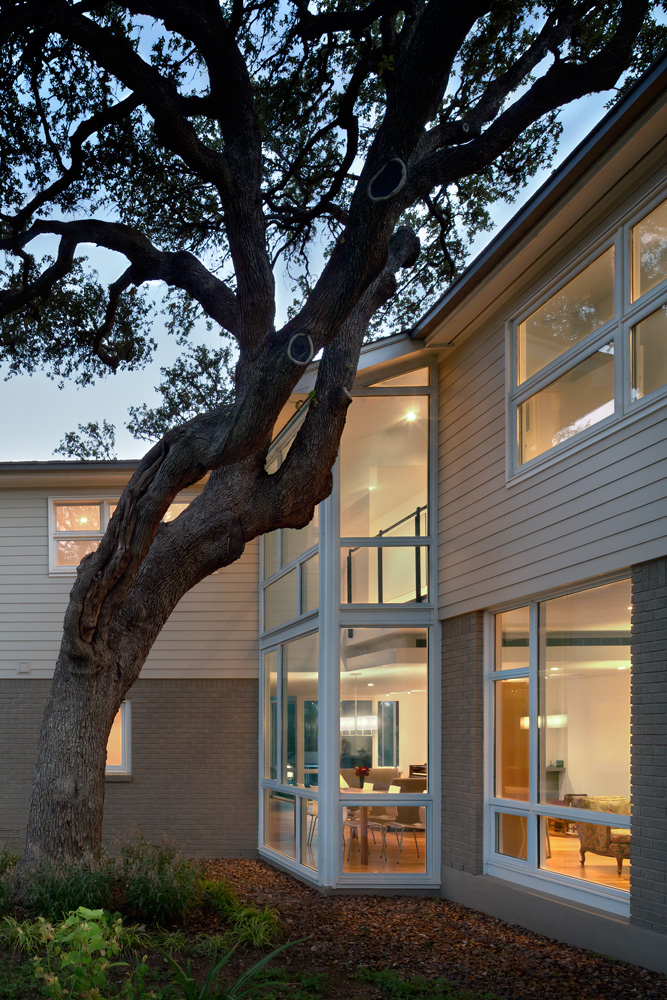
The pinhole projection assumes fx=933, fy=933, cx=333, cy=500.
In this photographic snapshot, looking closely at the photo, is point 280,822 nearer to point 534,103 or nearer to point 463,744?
point 463,744

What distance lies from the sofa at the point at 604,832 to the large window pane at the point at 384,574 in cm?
337

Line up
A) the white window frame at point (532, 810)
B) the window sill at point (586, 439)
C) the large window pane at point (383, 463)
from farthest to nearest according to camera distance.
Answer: the large window pane at point (383, 463) < the white window frame at point (532, 810) < the window sill at point (586, 439)

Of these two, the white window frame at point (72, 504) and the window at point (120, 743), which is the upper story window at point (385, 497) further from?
the window at point (120, 743)

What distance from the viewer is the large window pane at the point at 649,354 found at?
21.3 feet

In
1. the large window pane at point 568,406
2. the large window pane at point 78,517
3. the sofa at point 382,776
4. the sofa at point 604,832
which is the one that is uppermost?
the large window pane at point 568,406

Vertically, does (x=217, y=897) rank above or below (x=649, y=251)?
below

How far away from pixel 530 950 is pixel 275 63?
→ 8.69m

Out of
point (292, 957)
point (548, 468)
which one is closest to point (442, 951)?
point (292, 957)

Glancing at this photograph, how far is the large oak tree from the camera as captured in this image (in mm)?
7020

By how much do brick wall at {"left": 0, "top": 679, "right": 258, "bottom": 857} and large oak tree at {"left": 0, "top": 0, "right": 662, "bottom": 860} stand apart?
5912mm

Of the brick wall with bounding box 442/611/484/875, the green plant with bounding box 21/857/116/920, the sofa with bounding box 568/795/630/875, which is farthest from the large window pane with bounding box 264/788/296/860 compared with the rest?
the sofa with bounding box 568/795/630/875

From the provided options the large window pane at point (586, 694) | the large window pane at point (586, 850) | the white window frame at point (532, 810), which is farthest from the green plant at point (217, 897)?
the large window pane at point (586, 694)

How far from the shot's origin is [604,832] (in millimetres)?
7004

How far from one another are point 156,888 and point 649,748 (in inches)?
149
